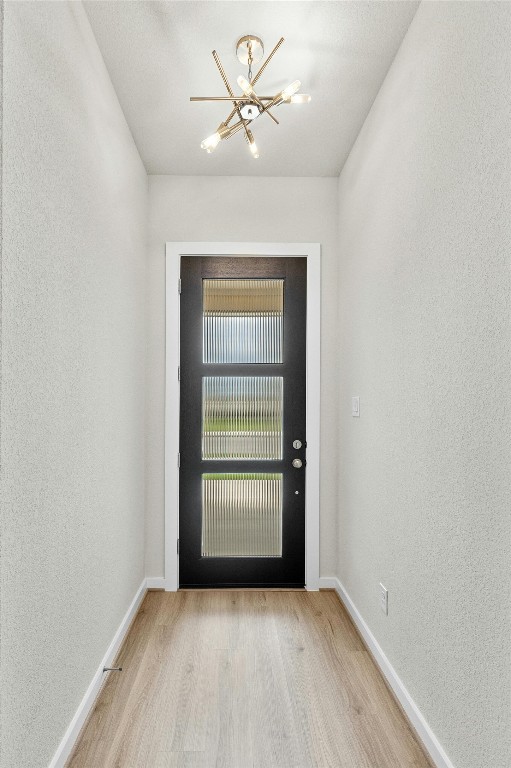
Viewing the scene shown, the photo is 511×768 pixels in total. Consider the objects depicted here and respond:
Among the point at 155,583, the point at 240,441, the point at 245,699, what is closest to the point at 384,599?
the point at 245,699

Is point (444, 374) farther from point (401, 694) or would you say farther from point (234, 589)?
point (234, 589)

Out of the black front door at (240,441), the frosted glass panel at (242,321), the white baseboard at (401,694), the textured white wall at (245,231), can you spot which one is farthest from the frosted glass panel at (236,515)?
the frosted glass panel at (242,321)

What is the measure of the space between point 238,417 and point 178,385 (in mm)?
434

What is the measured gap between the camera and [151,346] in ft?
10.6

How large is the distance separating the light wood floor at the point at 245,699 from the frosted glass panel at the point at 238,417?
37.1 inches

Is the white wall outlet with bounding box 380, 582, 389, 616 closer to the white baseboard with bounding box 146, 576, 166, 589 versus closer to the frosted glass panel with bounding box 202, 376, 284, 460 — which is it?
the frosted glass panel with bounding box 202, 376, 284, 460

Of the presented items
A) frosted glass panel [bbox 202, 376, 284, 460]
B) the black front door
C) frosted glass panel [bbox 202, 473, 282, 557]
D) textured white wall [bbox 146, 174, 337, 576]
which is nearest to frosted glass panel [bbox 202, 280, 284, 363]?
the black front door

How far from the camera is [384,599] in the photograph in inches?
86.9

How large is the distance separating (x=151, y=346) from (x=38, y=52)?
1.96 meters

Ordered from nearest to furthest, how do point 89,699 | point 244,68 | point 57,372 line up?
1. point 57,372
2. point 89,699
3. point 244,68

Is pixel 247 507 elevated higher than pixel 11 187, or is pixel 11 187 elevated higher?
pixel 11 187

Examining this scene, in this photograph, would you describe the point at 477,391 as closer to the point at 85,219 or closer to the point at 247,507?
the point at 85,219

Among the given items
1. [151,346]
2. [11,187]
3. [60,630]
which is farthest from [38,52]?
[151,346]

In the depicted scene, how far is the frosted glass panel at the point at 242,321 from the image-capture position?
10.6ft
